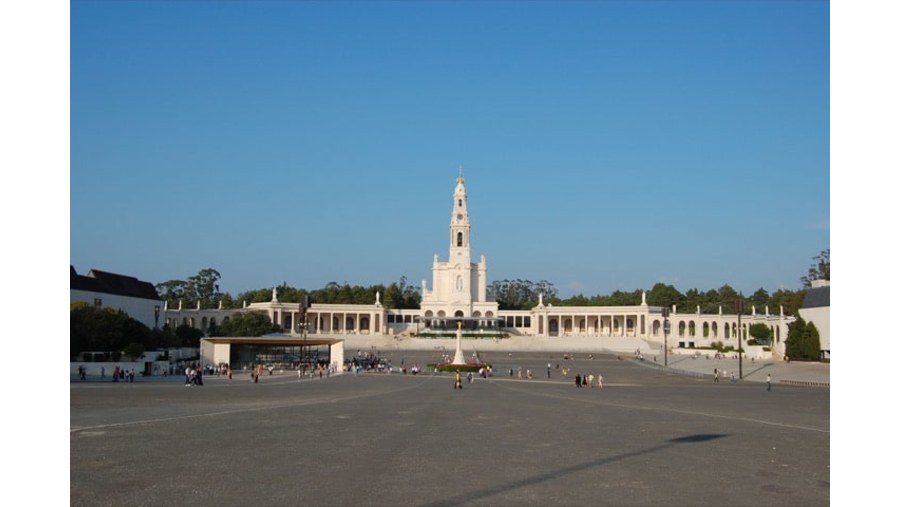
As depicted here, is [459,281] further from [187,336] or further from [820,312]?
[820,312]

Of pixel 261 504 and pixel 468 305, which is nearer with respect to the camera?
pixel 261 504

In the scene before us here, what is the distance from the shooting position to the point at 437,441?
1858 cm

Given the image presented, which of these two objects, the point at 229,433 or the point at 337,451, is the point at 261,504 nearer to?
the point at 337,451

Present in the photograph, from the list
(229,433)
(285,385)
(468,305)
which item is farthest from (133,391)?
(468,305)

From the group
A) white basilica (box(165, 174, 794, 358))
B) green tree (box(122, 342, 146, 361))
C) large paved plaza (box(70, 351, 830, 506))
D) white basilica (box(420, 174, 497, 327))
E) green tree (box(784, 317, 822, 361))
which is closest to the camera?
large paved plaza (box(70, 351, 830, 506))

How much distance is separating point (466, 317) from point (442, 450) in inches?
4048

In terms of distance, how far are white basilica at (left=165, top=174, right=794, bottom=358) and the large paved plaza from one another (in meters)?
76.2

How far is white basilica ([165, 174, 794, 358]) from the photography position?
368 ft

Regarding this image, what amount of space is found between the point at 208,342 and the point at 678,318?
76800 millimetres

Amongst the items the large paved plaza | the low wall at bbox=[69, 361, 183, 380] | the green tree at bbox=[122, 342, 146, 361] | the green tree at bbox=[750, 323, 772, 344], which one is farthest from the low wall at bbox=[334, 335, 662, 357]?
the large paved plaza

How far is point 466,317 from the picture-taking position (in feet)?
393

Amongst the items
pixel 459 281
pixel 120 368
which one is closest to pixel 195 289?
pixel 459 281

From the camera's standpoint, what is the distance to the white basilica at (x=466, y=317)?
368 ft

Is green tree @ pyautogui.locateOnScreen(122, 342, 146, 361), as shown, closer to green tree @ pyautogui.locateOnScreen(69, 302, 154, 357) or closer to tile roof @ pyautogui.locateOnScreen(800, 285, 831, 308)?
green tree @ pyautogui.locateOnScreen(69, 302, 154, 357)
